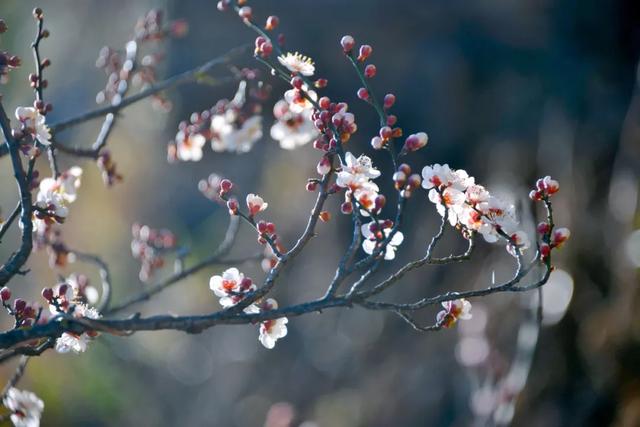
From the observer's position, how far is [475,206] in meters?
1.55

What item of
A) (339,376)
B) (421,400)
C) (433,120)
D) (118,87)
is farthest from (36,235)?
(433,120)

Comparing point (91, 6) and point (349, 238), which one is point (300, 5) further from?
point (91, 6)

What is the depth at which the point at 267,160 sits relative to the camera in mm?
9117

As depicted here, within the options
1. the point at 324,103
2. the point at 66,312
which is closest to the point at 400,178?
the point at 324,103

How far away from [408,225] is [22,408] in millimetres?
4878

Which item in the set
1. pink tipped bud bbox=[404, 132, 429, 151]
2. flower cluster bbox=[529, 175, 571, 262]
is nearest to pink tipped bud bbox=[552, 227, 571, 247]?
flower cluster bbox=[529, 175, 571, 262]

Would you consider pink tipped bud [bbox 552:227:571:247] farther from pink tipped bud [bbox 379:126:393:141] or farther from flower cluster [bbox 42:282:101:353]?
flower cluster [bbox 42:282:101:353]

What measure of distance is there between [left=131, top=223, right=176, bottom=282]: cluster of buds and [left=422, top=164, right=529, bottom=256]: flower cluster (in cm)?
122

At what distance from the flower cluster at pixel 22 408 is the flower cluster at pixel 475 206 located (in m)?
1.08

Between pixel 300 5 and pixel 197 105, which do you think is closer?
pixel 300 5

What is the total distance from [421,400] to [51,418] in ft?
10.6

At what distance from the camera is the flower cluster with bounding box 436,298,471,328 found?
1.58 metres

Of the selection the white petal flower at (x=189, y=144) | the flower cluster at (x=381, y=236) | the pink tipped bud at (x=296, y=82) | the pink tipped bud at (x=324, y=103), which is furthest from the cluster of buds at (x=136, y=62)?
the flower cluster at (x=381, y=236)

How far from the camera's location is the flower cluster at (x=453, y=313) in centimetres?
158
